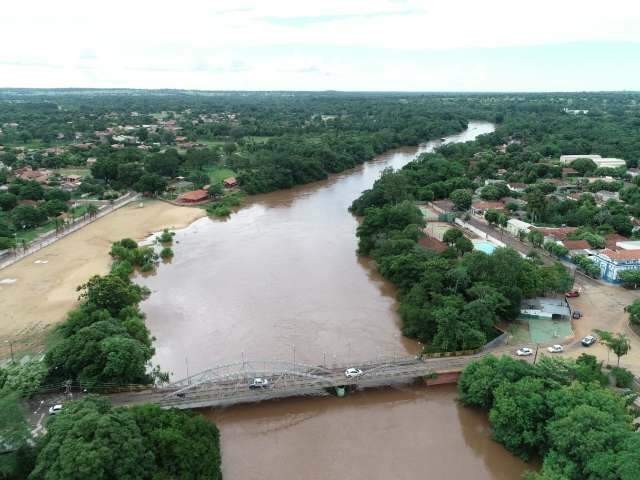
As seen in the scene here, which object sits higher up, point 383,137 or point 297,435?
point 383,137

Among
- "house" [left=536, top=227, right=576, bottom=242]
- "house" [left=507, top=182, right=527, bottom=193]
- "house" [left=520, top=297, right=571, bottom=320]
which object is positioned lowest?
"house" [left=520, top=297, right=571, bottom=320]

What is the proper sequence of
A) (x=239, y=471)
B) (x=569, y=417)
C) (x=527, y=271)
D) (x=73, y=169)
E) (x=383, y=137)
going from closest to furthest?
(x=569, y=417) → (x=239, y=471) → (x=527, y=271) → (x=73, y=169) → (x=383, y=137)

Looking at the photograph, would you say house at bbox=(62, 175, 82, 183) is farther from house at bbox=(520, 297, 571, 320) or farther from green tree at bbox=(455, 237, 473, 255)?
house at bbox=(520, 297, 571, 320)

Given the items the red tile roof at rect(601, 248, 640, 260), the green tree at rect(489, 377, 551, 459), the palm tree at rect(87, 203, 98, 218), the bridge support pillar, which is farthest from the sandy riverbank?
the red tile roof at rect(601, 248, 640, 260)

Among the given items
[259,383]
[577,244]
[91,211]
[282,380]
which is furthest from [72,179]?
[577,244]

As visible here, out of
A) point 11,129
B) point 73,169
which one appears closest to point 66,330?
point 73,169

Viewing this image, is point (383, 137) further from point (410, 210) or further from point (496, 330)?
point (496, 330)
